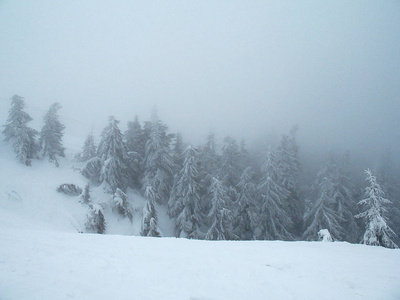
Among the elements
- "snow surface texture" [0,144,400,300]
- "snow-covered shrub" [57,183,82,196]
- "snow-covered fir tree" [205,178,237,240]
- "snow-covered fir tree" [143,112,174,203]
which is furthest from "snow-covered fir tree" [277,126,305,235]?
"snow-covered shrub" [57,183,82,196]

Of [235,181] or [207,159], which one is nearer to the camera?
[235,181]

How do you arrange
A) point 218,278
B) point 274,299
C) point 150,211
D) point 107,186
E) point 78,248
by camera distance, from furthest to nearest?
point 107,186, point 150,211, point 78,248, point 218,278, point 274,299

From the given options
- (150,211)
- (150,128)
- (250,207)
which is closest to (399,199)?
(250,207)

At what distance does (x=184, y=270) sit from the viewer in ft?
25.0

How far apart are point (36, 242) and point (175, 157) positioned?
22.7m

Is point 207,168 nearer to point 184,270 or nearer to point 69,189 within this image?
point 69,189

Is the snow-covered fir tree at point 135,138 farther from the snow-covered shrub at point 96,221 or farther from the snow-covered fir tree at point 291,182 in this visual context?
the snow-covered fir tree at point 291,182

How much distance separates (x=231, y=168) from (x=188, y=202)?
8357 mm

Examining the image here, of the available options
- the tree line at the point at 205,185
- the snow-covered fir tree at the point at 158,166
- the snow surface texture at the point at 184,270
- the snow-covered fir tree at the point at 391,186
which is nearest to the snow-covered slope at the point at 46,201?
the tree line at the point at 205,185

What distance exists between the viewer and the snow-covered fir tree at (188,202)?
24.0 meters

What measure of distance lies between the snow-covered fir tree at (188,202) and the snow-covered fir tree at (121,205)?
528cm

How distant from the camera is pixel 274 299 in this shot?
6246 mm

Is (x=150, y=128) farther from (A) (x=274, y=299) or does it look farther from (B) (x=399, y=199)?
(B) (x=399, y=199)

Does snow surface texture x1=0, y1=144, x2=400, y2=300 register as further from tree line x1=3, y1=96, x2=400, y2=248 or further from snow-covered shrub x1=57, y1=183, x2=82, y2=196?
snow-covered shrub x1=57, y1=183, x2=82, y2=196
